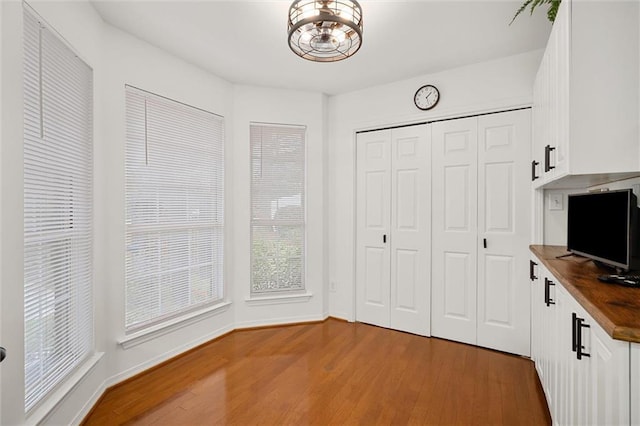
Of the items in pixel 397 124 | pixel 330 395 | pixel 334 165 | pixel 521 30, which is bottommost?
pixel 330 395

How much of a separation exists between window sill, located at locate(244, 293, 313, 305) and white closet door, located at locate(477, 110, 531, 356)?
1.84m

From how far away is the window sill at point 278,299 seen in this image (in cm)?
348

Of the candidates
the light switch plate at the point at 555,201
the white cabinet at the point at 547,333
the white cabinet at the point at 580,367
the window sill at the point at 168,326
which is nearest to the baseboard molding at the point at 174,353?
the window sill at the point at 168,326

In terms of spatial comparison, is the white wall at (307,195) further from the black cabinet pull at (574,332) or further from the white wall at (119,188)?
the black cabinet pull at (574,332)

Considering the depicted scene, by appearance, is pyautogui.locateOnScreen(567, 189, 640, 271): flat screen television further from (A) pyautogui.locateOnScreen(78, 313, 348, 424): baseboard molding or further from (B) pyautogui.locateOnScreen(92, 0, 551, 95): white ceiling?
(A) pyautogui.locateOnScreen(78, 313, 348, 424): baseboard molding

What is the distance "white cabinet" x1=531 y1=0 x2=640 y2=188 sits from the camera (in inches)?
55.6

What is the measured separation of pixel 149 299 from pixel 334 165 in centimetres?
238

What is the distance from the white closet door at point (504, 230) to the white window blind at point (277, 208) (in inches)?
74.4

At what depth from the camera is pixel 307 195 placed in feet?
12.0

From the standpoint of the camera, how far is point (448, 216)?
3113 mm

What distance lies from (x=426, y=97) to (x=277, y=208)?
6.47 feet

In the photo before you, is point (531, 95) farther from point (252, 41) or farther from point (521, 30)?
point (252, 41)

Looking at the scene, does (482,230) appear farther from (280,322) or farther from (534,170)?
(280,322)

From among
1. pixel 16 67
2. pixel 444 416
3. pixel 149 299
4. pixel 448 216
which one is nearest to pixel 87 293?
pixel 149 299
